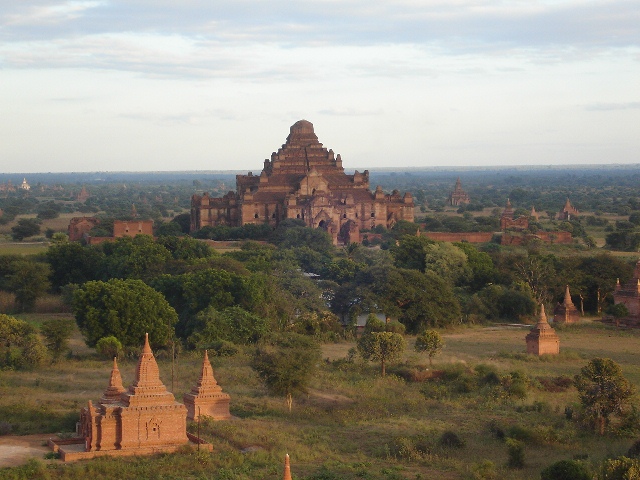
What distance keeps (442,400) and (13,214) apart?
99.0 m

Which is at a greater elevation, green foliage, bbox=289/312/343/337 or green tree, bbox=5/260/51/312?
green tree, bbox=5/260/51/312

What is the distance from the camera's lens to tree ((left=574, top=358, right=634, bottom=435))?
28.3 m

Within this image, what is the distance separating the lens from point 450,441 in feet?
86.4

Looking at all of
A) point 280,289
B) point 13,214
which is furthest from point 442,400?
point 13,214

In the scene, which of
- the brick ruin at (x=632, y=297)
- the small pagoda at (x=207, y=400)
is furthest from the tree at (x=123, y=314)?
the brick ruin at (x=632, y=297)

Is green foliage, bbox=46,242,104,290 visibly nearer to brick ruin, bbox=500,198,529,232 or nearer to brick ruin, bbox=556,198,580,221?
brick ruin, bbox=500,198,529,232

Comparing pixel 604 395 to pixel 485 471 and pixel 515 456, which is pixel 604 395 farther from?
pixel 485 471

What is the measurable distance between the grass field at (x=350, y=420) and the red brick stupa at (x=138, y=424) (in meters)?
0.60

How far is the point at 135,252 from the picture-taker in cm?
5525

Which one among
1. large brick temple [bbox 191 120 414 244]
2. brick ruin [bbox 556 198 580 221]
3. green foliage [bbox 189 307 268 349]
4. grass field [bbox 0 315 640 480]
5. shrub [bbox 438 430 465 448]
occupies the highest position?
large brick temple [bbox 191 120 414 244]

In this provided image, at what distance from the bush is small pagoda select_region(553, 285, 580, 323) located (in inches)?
1010

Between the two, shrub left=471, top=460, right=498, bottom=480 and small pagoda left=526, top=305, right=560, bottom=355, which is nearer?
shrub left=471, top=460, right=498, bottom=480

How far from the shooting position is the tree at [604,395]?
92.8ft

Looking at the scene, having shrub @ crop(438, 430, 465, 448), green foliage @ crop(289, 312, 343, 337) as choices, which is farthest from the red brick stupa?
green foliage @ crop(289, 312, 343, 337)
